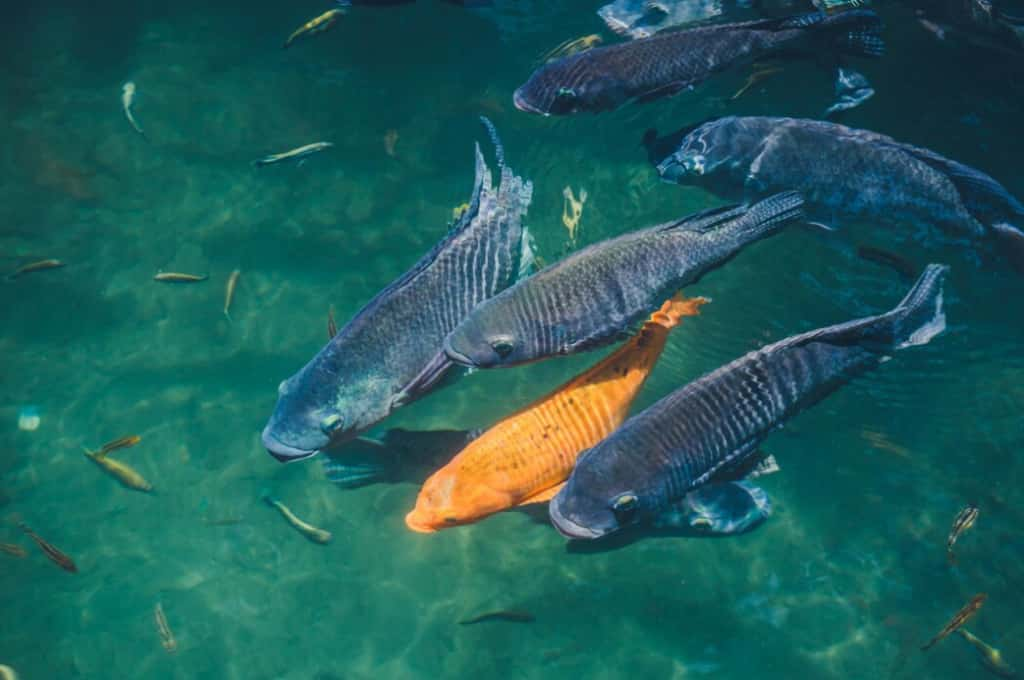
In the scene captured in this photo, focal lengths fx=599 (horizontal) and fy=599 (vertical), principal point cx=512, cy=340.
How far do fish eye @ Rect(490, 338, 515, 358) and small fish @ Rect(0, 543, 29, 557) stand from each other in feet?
18.0

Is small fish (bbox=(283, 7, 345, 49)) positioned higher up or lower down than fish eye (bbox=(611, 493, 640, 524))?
higher up

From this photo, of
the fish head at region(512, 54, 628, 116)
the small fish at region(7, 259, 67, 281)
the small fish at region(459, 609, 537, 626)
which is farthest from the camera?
Answer: the small fish at region(7, 259, 67, 281)

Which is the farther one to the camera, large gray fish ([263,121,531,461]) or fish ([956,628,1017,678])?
fish ([956,628,1017,678])

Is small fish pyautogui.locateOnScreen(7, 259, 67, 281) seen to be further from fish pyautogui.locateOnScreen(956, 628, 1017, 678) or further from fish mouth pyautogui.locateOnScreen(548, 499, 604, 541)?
fish pyautogui.locateOnScreen(956, 628, 1017, 678)

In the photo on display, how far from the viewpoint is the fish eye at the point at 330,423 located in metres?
3.71

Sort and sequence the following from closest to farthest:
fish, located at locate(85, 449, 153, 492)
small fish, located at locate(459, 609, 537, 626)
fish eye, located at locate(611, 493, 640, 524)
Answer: fish eye, located at locate(611, 493, 640, 524)
small fish, located at locate(459, 609, 537, 626)
fish, located at locate(85, 449, 153, 492)

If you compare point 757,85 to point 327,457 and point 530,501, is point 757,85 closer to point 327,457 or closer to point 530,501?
point 530,501

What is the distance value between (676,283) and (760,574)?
3.76 m

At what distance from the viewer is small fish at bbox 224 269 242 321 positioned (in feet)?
22.6

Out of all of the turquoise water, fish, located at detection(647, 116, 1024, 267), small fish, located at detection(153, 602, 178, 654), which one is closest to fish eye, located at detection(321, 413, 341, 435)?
the turquoise water

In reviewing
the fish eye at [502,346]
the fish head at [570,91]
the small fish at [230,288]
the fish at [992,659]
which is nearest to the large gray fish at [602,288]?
the fish eye at [502,346]

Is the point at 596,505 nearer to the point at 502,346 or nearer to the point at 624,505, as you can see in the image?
the point at 624,505

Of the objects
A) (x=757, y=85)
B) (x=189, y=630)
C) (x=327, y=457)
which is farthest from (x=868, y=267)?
(x=189, y=630)

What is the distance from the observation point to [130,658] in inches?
224
